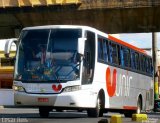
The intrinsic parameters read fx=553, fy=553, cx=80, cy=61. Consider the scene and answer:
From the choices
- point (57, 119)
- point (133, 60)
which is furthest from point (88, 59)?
point (133, 60)

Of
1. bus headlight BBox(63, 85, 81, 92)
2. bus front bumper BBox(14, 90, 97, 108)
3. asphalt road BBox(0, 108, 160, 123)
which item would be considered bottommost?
asphalt road BBox(0, 108, 160, 123)

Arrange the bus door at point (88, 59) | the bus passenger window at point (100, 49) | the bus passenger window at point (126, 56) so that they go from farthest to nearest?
the bus passenger window at point (126, 56) < the bus passenger window at point (100, 49) < the bus door at point (88, 59)

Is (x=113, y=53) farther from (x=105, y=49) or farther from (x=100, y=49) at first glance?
(x=100, y=49)

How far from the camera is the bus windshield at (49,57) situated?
17.6 m

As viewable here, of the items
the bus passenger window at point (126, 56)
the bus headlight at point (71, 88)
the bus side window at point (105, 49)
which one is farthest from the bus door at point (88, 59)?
the bus passenger window at point (126, 56)

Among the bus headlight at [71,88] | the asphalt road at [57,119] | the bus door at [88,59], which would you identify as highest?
the bus door at [88,59]

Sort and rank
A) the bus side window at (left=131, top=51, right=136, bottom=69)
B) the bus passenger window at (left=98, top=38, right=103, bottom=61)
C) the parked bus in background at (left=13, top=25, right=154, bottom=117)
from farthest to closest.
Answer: the bus side window at (left=131, top=51, right=136, bottom=69) < the bus passenger window at (left=98, top=38, right=103, bottom=61) < the parked bus in background at (left=13, top=25, right=154, bottom=117)

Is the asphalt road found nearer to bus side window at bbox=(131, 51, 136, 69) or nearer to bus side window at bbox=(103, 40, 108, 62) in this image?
bus side window at bbox=(103, 40, 108, 62)

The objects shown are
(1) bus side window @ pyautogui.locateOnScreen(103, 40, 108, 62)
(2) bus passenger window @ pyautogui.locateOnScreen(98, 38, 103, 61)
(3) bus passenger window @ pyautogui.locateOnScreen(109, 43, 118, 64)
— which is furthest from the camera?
(3) bus passenger window @ pyautogui.locateOnScreen(109, 43, 118, 64)

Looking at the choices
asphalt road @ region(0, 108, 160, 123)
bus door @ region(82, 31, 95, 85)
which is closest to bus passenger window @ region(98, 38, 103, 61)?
bus door @ region(82, 31, 95, 85)

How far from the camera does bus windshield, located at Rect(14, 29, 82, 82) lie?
1759cm

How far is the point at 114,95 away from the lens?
69.4 ft

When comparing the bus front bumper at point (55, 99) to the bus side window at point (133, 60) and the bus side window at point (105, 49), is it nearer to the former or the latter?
the bus side window at point (105, 49)

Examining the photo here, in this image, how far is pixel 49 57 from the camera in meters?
17.8
